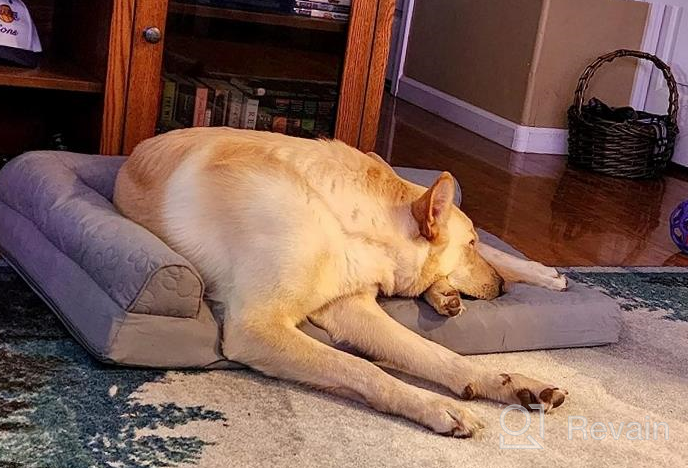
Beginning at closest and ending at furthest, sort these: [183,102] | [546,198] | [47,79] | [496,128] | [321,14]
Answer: [47,79] → [183,102] → [321,14] → [546,198] → [496,128]

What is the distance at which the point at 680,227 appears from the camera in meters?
3.46

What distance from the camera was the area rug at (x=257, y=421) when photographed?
1.61 meters

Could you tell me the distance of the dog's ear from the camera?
2.06 m

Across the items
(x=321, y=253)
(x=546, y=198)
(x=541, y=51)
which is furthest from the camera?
(x=541, y=51)

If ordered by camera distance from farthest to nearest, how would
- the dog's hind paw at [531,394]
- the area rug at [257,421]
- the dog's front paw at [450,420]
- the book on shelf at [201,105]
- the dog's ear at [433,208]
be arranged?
the book on shelf at [201,105] < the dog's ear at [433,208] < the dog's hind paw at [531,394] < the dog's front paw at [450,420] < the area rug at [257,421]

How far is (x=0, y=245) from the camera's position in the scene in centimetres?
233

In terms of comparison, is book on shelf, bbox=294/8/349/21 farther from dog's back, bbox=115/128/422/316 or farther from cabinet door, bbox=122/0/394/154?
dog's back, bbox=115/128/422/316

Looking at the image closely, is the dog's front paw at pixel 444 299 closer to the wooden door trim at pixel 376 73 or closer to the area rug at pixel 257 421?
Answer: the area rug at pixel 257 421

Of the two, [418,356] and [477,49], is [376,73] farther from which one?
[477,49]

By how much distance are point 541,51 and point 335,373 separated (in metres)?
3.32

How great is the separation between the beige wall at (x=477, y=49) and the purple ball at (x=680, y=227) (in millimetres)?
1558

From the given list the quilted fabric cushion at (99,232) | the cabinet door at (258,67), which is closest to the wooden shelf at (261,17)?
the cabinet door at (258,67)

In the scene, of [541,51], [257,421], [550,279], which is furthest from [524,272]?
[541,51]

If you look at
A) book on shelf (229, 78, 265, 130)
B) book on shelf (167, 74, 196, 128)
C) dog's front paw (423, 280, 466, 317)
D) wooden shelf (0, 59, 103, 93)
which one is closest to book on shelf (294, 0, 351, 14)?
book on shelf (229, 78, 265, 130)
